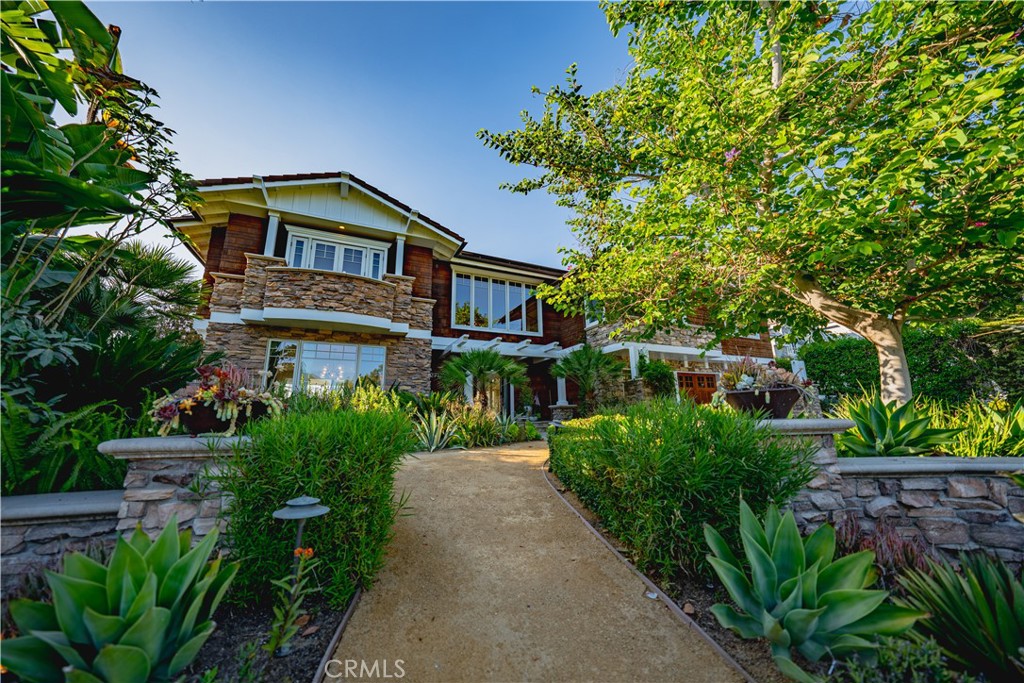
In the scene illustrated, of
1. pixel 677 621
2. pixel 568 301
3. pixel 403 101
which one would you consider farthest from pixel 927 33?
pixel 403 101

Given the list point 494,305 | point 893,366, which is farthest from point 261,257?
point 893,366

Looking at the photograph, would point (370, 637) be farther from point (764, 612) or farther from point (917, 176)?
point (917, 176)

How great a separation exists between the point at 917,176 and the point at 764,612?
4771 millimetres

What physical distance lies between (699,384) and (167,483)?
15.7m

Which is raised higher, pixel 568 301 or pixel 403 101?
pixel 403 101

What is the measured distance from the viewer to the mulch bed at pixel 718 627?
205 centimetres

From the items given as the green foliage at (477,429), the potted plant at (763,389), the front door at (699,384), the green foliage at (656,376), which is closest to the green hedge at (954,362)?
the green foliage at (656,376)

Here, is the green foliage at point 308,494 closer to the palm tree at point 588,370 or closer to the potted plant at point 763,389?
the potted plant at point 763,389

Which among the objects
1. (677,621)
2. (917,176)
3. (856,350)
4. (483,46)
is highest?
(483,46)

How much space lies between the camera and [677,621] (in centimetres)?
250

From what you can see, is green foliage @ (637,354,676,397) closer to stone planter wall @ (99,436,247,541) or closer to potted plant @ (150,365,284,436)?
potted plant @ (150,365,284,436)

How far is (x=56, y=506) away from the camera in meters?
2.48

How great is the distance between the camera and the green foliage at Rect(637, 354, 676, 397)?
12094 mm

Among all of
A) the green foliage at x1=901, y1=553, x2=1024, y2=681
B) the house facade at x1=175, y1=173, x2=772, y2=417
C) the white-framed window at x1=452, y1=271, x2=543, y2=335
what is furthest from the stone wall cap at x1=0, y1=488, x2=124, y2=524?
the white-framed window at x1=452, y1=271, x2=543, y2=335
